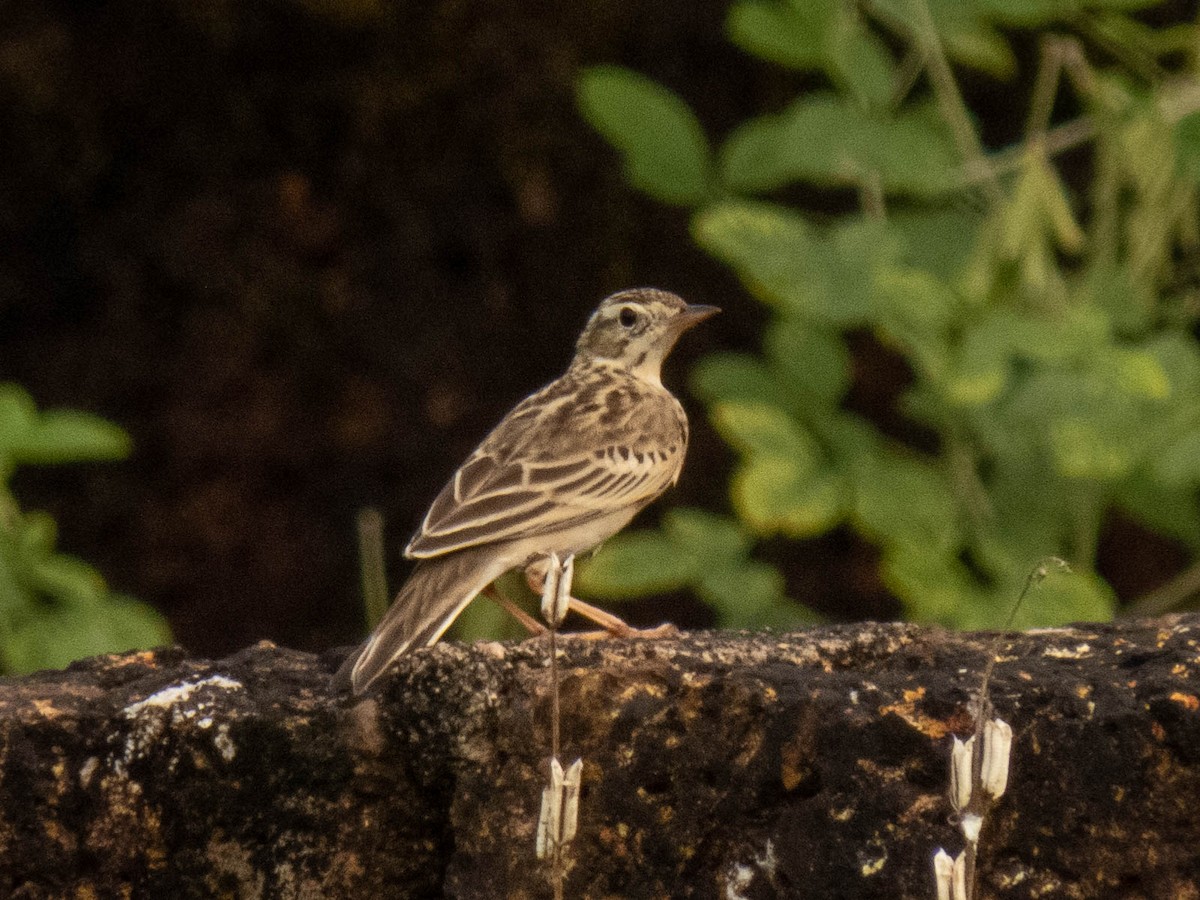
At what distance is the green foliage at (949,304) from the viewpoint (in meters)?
6.09

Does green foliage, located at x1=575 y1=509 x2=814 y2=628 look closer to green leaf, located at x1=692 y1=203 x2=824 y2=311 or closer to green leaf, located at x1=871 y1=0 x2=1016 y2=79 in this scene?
green leaf, located at x1=692 y1=203 x2=824 y2=311

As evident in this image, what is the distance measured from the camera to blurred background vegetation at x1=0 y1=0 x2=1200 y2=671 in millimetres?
6227

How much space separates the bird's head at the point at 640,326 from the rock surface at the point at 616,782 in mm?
3264

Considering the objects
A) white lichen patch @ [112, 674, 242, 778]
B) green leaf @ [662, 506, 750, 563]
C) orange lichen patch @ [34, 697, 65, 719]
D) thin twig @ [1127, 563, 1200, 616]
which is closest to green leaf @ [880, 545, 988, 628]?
green leaf @ [662, 506, 750, 563]

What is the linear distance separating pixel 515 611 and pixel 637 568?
1.01 meters

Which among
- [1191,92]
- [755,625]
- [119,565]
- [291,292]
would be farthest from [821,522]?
[119,565]

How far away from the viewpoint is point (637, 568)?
616cm

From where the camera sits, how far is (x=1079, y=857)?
10.5ft

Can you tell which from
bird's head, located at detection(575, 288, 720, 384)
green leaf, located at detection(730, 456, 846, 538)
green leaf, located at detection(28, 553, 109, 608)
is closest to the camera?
green leaf, located at detection(28, 553, 109, 608)

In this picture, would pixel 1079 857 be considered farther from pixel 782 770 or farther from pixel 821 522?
pixel 821 522

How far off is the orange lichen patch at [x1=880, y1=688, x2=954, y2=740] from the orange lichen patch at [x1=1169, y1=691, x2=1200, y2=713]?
14.7 inches

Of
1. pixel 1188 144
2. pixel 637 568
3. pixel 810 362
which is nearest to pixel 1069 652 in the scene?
pixel 637 568

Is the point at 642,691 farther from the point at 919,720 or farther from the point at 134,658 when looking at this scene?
the point at 134,658

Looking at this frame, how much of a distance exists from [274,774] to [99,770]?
1.01 ft
